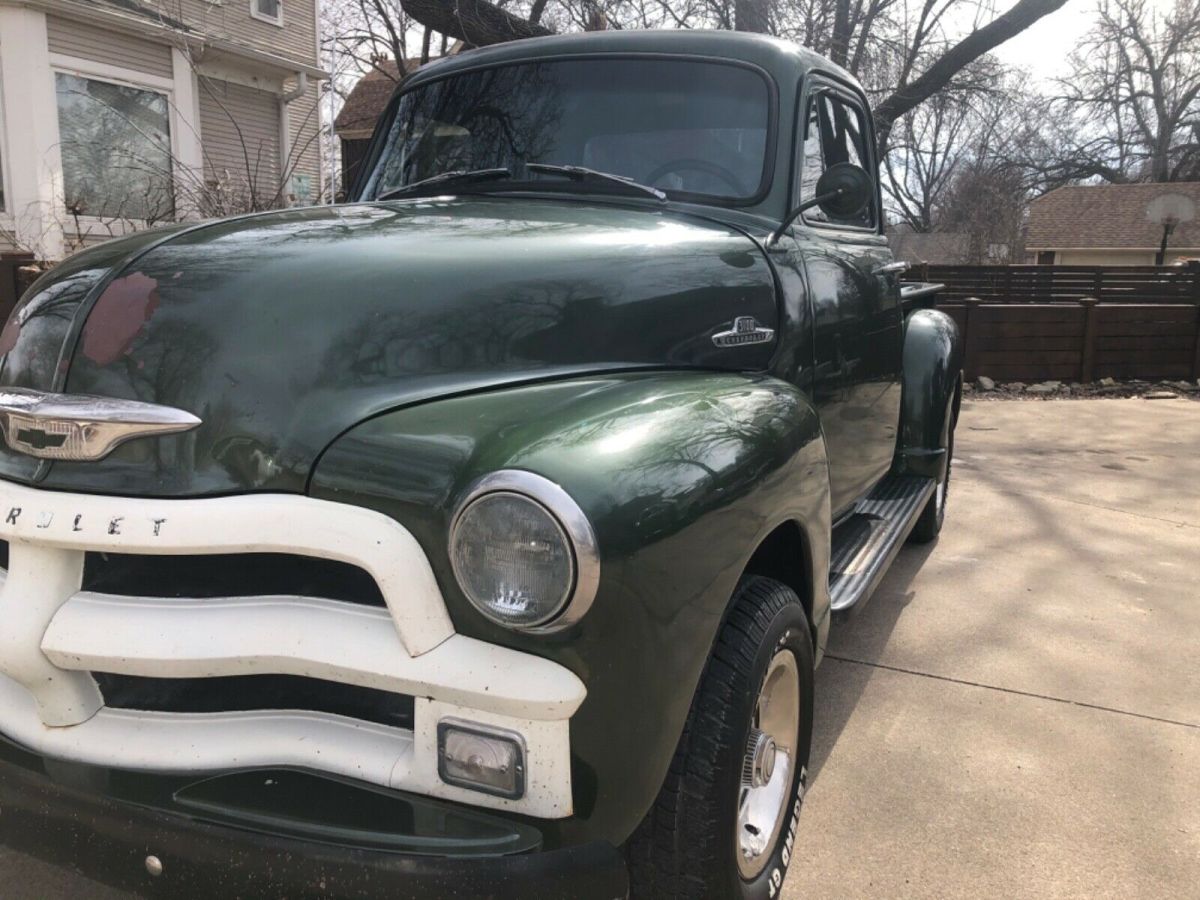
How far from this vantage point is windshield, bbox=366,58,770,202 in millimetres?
2867

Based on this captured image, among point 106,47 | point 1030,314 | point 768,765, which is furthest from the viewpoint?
point 106,47

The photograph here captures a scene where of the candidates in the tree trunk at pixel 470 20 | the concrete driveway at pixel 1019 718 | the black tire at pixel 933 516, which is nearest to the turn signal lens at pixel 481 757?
the concrete driveway at pixel 1019 718

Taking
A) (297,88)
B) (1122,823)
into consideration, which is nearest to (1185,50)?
(297,88)

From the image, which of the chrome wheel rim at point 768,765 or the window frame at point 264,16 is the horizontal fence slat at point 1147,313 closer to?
the chrome wheel rim at point 768,765

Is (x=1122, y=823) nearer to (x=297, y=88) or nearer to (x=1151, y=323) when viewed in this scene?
(x=1151, y=323)

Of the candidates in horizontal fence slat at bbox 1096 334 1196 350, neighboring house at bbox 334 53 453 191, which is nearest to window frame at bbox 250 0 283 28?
neighboring house at bbox 334 53 453 191

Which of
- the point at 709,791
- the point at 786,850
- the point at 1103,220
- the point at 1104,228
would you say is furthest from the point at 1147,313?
the point at 1103,220

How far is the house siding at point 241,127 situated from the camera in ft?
45.0

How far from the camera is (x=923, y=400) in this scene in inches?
168

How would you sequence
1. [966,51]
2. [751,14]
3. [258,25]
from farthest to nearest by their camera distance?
[258,25] → [966,51] → [751,14]

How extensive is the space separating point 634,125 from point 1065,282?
13409 millimetres

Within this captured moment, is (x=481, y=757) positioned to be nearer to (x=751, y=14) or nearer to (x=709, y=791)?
(x=709, y=791)

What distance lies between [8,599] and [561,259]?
4.08 feet

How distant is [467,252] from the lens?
2.09 meters
